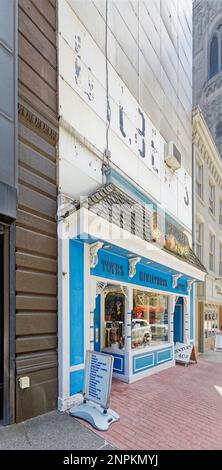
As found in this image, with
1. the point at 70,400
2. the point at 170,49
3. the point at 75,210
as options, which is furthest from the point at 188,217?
the point at 70,400

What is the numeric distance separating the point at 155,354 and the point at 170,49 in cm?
1192

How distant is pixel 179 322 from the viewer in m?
13.4

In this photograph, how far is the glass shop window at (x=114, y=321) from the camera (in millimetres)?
9000

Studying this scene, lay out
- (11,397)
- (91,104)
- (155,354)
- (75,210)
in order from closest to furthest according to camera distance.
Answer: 1. (11,397)
2. (75,210)
3. (91,104)
4. (155,354)

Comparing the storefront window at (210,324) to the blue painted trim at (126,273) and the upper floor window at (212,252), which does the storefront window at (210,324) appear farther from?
the blue painted trim at (126,273)

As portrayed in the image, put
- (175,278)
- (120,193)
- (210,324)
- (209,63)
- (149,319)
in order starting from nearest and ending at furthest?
(120,193) < (149,319) < (175,278) < (210,324) < (209,63)

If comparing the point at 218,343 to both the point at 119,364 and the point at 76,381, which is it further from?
the point at 76,381

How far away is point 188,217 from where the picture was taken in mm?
15234

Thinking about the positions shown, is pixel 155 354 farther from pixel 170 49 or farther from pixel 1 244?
pixel 170 49

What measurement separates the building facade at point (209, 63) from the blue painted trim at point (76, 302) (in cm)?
2336

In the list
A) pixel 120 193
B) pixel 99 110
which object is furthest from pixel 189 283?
pixel 99 110

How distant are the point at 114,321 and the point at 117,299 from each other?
1.97ft

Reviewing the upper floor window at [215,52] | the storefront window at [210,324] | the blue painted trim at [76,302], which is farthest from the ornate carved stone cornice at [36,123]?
the upper floor window at [215,52]
